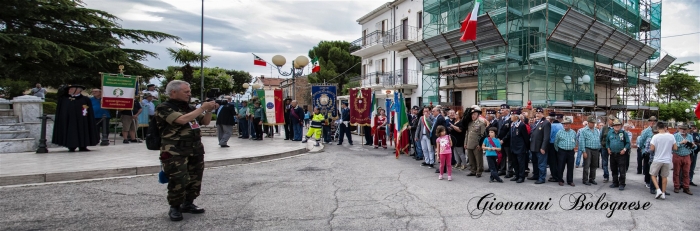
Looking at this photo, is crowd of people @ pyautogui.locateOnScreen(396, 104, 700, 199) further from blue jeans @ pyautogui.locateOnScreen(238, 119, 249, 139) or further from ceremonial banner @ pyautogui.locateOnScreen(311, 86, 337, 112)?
blue jeans @ pyautogui.locateOnScreen(238, 119, 249, 139)

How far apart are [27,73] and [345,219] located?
63.5 feet

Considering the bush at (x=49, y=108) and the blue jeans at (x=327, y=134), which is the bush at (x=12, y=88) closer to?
the bush at (x=49, y=108)

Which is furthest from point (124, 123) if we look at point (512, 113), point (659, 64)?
point (659, 64)

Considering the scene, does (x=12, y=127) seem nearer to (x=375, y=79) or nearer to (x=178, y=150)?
(x=178, y=150)

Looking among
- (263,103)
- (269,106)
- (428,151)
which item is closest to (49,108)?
(263,103)

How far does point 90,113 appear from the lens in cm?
1007

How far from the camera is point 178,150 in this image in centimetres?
438

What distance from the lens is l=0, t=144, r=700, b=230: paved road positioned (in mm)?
4461

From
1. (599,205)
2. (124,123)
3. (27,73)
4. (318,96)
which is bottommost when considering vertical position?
(599,205)

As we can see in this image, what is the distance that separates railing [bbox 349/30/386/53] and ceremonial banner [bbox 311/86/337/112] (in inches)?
A: 673

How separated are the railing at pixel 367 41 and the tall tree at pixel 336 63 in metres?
3.05

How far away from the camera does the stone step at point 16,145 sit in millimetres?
9516

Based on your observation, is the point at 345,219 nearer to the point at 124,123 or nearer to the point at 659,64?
the point at 124,123

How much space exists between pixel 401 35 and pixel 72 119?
23.7m
